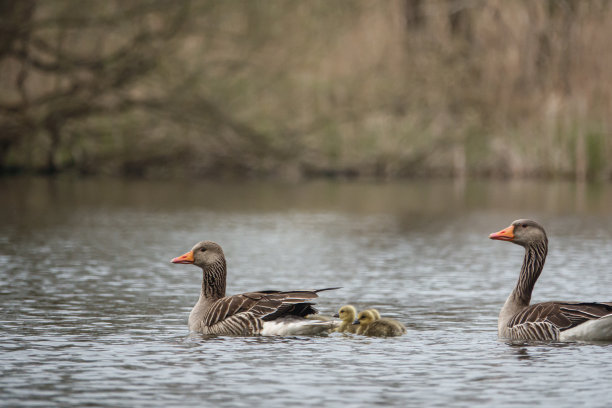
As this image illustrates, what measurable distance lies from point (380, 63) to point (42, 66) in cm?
1412

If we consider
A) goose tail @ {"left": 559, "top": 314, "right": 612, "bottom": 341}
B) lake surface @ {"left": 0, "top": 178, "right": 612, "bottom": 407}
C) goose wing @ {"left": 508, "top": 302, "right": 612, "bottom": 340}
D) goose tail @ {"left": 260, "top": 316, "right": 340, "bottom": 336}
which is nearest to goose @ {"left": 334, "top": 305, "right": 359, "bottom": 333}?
lake surface @ {"left": 0, "top": 178, "right": 612, "bottom": 407}

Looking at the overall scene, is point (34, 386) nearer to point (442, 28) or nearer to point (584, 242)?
point (584, 242)

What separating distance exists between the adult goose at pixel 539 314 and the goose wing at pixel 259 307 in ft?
6.36

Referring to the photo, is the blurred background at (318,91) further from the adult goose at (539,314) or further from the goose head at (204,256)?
the adult goose at (539,314)

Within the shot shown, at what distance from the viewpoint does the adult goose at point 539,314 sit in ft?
33.7

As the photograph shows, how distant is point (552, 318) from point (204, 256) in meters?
3.61

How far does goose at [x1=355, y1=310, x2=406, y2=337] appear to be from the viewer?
10.9 m

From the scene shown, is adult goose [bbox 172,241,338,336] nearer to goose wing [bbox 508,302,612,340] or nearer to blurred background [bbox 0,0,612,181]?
goose wing [bbox 508,302,612,340]

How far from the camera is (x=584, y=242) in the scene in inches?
843

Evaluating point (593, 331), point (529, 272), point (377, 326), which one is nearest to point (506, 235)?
point (529, 272)

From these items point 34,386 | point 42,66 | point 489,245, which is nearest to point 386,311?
point 34,386

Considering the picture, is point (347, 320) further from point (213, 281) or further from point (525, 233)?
point (525, 233)

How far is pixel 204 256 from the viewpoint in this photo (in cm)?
1181

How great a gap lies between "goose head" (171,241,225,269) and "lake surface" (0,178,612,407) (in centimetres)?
72
